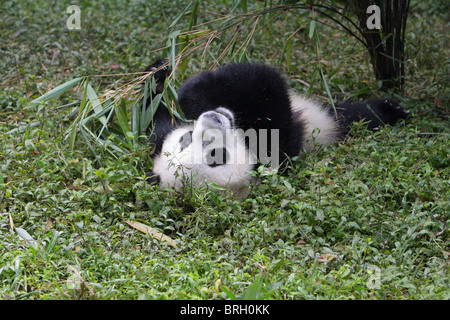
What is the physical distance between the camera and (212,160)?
9.96 ft

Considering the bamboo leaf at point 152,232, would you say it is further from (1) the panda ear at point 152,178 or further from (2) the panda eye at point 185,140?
(2) the panda eye at point 185,140

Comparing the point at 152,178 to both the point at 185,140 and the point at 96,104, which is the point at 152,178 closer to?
the point at 185,140

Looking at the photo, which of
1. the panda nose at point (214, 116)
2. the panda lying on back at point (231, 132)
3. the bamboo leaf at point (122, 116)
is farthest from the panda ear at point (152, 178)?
the panda nose at point (214, 116)

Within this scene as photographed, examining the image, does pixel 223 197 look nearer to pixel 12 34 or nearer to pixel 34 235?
pixel 34 235

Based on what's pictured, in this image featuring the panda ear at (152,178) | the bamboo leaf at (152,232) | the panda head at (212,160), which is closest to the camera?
the bamboo leaf at (152,232)

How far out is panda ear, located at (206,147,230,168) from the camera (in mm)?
3033

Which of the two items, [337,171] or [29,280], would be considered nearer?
[29,280]

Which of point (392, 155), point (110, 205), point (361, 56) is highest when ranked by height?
point (361, 56)

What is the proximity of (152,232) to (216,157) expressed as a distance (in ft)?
1.95

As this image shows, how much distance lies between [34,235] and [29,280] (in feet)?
1.37

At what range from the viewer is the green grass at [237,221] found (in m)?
2.21
